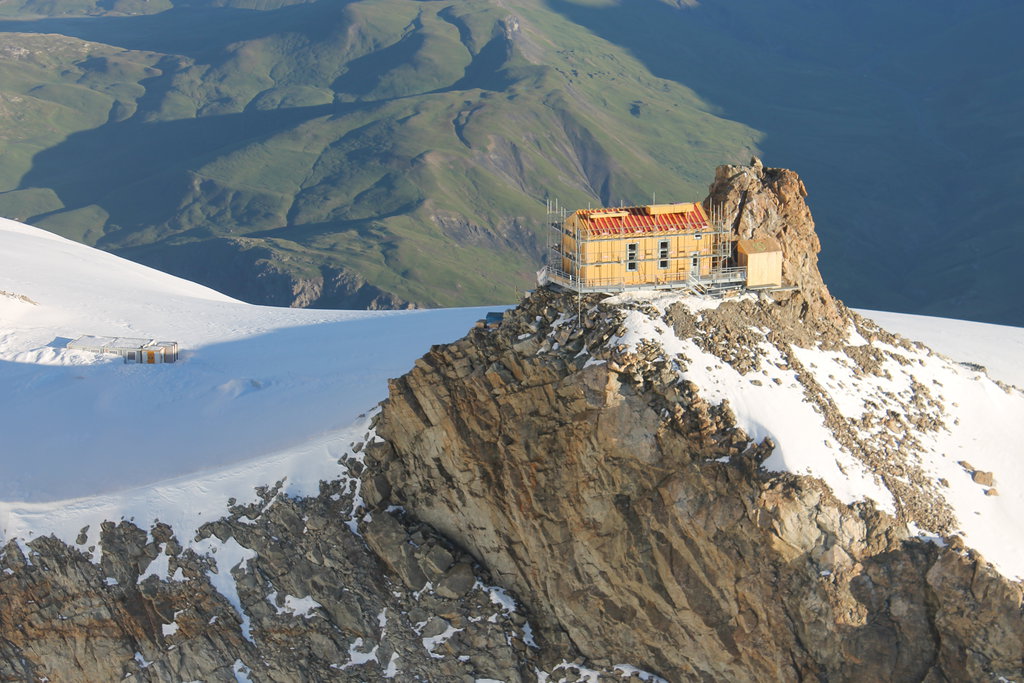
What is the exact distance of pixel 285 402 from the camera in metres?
57.9

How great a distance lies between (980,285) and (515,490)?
162m

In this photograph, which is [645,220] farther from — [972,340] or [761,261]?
[972,340]

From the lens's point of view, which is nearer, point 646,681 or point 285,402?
point 646,681

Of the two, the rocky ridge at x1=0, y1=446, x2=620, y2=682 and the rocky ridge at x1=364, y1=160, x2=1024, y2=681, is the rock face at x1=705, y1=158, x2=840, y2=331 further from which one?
the rocky ridge at x1=0, y1=446, x2=620, y2=682

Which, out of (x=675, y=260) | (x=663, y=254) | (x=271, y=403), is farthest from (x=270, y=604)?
(x=675, y=260)

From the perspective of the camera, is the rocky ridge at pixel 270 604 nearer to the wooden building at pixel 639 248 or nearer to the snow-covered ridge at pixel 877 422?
the snow-covered ridge at pixel 877 422

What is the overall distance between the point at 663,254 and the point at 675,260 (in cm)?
53

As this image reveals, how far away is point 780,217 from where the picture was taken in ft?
155

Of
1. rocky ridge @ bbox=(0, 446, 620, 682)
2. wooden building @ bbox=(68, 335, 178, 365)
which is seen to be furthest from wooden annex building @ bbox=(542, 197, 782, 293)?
wooden building @ bbox=(68, 335, 178, 365)

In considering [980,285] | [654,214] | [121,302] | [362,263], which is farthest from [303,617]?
[980,285]

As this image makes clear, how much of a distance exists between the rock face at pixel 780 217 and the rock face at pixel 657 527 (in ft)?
A: 8.36

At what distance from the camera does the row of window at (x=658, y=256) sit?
4447 cm

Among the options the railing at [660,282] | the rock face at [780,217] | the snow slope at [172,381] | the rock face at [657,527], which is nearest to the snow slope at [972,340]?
the rock face at [780,217]

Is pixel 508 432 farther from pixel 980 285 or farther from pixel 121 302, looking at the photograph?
pixel 980 285
